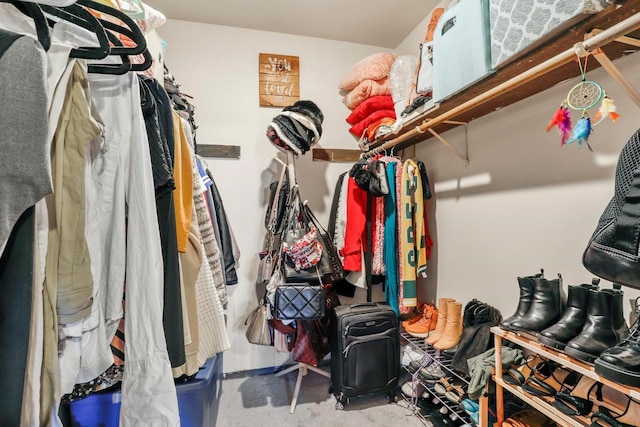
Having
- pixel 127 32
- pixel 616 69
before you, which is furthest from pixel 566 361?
pixel 127 32

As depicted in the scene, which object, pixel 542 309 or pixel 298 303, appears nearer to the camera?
pixel 542 309

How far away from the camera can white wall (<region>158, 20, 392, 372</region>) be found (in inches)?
88.4

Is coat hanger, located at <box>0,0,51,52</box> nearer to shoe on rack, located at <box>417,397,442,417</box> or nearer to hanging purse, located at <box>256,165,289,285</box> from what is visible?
hanging purse, located at <box>256,165,289,285</box>

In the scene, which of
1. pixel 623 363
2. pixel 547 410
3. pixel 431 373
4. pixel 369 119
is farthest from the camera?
pixel 369 119

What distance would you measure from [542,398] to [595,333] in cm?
31

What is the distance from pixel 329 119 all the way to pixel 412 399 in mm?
2108

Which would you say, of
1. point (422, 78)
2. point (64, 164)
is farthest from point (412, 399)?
point (64, 164)

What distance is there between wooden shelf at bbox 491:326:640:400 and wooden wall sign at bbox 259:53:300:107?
2.07 m

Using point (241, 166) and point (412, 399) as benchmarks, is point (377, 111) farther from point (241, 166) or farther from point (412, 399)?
point (412, 399)

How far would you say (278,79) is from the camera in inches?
93.8

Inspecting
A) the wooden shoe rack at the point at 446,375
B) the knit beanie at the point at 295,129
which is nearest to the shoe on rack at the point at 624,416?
the wooden shoe rack at the point at 446,375

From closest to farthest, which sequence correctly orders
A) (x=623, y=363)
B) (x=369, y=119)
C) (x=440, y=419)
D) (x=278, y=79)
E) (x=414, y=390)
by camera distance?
1. (x=623, y=363)
2. (x=440, y=419)
3. (x=414, y=390)
4. (x=369, y=119)
5. (x=278, y=79)

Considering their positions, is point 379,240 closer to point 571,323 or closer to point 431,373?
point 431,373

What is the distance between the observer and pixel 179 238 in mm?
846
